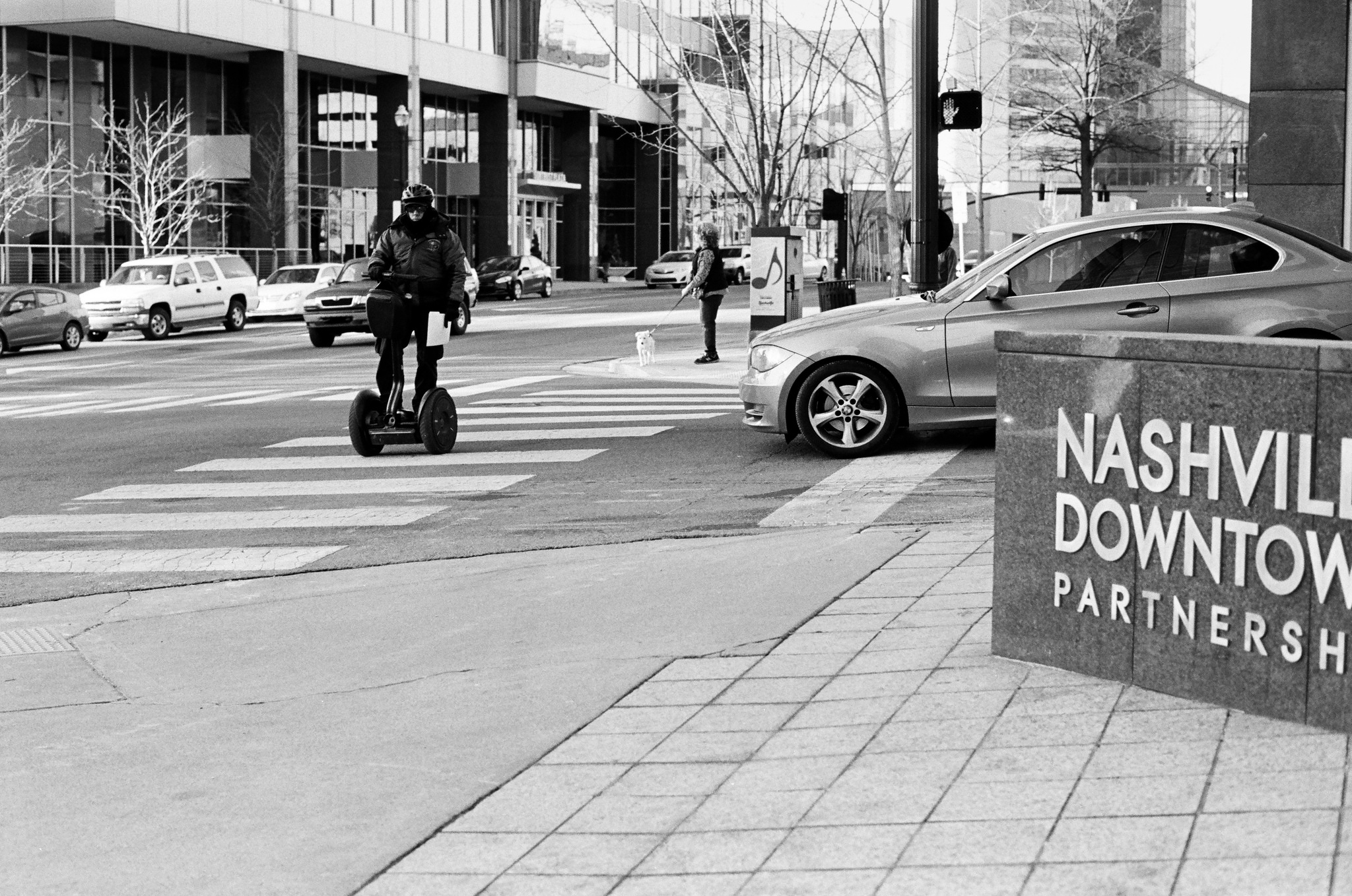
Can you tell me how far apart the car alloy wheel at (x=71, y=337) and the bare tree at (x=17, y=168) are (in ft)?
40.7

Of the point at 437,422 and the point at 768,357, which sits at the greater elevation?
the point at 768,357

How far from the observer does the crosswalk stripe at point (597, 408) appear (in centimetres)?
1705

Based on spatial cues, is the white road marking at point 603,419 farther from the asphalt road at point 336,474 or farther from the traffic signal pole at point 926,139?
the traffic signal pole at point 926,139

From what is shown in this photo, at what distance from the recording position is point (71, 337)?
3462 centimetres

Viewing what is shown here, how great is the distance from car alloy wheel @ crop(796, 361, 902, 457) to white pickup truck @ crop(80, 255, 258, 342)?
2782 cm

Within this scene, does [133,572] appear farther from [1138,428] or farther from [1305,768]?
[1305,768]

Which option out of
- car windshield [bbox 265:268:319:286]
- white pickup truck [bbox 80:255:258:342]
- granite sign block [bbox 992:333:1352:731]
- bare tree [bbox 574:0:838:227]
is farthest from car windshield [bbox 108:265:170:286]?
granite sign block [bbox 992:333:1352:731]

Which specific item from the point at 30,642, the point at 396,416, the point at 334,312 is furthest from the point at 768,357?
the point at 334,312

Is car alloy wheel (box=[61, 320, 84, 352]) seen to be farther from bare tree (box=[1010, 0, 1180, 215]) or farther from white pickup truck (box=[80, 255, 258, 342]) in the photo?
bare tree (box=[1010, 0, 1180, 215])

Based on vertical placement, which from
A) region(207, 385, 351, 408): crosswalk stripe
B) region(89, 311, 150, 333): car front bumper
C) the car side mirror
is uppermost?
the car side mirror

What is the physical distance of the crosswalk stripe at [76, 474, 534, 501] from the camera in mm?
11656

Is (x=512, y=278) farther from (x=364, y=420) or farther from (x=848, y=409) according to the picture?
(x=848, y=409)

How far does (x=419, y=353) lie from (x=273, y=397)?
7.47 m

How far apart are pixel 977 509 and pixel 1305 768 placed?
5304mm
